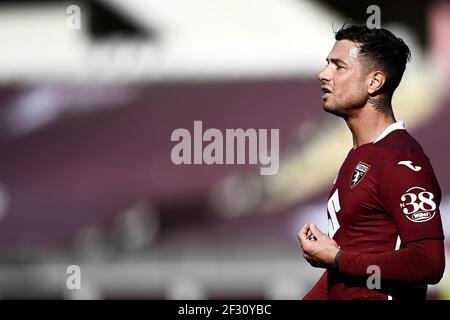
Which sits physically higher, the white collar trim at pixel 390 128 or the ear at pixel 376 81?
the ear at pixel 376 81

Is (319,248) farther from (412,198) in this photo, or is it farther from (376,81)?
(376,81)

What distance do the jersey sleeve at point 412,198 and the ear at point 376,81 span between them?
0.29m

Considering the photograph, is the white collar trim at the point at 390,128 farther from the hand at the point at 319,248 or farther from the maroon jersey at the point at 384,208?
the hand at the point at 319,248

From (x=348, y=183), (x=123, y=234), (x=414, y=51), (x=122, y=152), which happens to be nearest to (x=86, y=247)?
(x=123, y=234)

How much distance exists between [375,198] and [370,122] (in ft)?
0.97

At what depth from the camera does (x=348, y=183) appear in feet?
8.59

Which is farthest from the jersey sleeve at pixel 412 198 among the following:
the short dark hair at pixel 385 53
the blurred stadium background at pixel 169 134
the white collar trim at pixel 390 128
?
the blurred stadium background at pixel 169 134

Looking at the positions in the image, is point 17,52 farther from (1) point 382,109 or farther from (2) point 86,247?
(1) point 382,109

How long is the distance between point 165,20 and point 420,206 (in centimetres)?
471

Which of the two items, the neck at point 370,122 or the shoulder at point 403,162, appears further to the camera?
the neck at point 370,122

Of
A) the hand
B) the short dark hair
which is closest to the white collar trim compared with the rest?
the short dark hair

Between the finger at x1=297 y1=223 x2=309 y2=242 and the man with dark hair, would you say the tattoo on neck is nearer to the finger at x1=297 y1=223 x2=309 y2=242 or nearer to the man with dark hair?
the man with dark hair

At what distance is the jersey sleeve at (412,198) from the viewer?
235 cm

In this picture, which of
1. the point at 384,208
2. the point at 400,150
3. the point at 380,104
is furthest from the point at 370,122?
the point at 384,208
